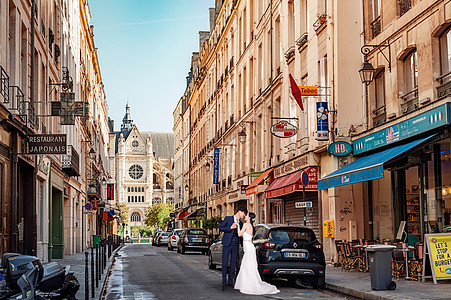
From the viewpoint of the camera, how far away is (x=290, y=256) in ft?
49.7

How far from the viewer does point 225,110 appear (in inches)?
1820

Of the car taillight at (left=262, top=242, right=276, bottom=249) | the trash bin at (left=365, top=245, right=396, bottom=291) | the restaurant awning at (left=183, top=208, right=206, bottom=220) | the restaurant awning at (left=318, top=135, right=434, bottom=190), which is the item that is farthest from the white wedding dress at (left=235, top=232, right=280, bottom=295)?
the restaurant awning at (left=183, top=208, right=206, bottom=220)

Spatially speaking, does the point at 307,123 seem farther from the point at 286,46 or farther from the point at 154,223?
the point at 154,223

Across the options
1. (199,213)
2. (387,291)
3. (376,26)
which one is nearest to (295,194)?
(376,26)

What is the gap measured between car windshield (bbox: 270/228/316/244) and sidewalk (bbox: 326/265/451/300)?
1138 millimetres

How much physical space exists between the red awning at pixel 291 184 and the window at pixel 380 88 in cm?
403

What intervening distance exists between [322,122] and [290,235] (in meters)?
6.76

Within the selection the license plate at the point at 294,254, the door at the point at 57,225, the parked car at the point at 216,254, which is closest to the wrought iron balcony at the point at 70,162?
the door at the point at 57,225

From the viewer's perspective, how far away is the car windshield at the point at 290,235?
1538 cm

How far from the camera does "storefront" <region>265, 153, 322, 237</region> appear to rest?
23.2m

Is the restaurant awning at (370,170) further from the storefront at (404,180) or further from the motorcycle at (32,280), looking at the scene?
the motorcycle at (32,280)

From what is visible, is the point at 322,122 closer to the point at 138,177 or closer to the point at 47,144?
the point at 47,144

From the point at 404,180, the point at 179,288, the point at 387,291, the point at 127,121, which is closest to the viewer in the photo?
the point at 387,291

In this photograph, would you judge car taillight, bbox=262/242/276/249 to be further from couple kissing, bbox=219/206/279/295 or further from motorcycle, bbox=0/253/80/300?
motorcycle, bbox=0/253/80/300
